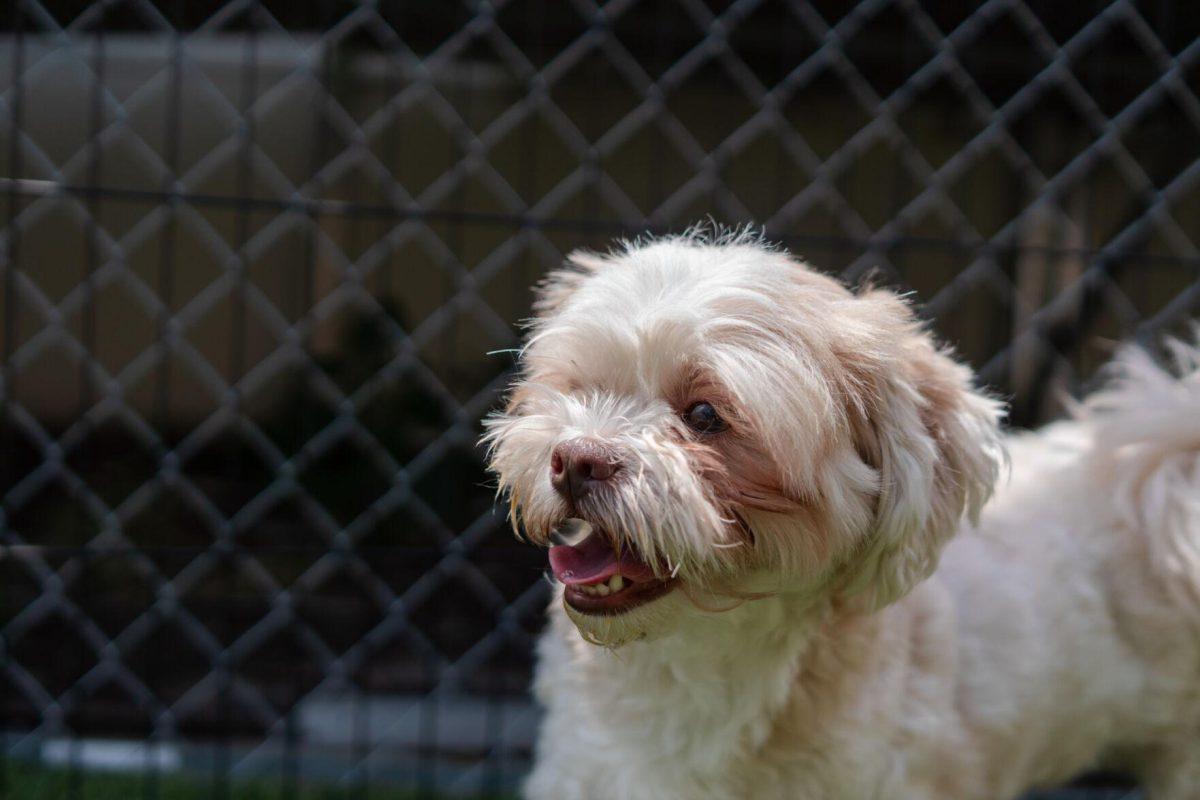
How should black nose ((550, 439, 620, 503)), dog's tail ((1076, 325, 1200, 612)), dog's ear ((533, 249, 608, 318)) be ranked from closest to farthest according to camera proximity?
1. black nose ((550, 439, 620, 503))
2. dog's ear ((533, 249, 608, 318))
3. dog's tail ((1076, 325, 1200, 612))

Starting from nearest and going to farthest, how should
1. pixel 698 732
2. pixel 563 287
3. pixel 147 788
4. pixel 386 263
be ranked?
pixel 698 732
pixel 563 287
pixel 147 788
pixel 386 263

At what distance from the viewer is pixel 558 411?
1265 mm

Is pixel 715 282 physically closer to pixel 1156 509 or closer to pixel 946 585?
pixel 946 585

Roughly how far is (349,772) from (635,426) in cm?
133

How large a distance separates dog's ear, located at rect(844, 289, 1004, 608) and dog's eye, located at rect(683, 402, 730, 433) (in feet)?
0.60

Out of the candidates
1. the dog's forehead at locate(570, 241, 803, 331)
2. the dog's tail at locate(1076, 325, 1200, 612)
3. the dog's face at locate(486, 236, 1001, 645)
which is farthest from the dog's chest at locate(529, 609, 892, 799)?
the dog's tail at locate(1076, 325, 1200, 612)

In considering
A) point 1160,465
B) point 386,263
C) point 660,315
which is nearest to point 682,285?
point 660,315

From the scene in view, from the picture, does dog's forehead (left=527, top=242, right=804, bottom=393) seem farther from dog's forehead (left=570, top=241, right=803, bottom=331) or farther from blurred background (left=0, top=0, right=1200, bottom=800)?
blurred background (left=0, top=0, right=1200, bottom=800)

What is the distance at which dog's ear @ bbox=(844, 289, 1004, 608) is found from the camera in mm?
1304

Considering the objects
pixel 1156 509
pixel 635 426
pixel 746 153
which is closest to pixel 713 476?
pixel 635 426

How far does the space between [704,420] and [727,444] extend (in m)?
0.04

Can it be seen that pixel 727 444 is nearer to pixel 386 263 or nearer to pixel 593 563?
pixel 593 563

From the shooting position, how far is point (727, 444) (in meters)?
1.23

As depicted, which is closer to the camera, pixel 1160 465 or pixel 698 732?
pixel 698 732
